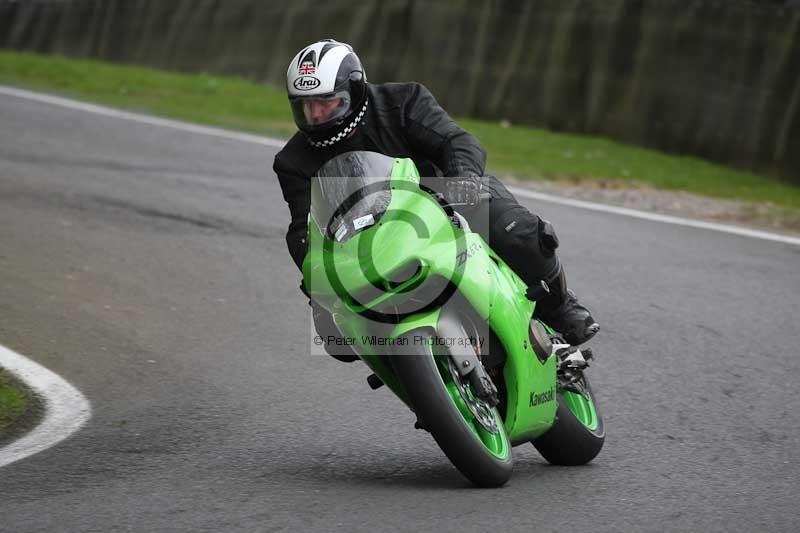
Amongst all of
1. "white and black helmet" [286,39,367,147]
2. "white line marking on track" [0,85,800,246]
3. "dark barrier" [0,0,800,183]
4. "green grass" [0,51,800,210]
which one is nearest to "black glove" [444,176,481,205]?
"white and black helmet" [286,39,367,147]

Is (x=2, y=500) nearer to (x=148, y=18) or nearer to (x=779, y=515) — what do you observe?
(x=779, y=515)

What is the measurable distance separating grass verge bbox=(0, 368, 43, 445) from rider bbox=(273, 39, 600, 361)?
5.04ft

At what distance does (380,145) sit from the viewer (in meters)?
5.22

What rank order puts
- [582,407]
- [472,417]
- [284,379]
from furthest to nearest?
[284,379]
[582,407]
[472,417]

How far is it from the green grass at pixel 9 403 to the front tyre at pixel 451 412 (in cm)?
209

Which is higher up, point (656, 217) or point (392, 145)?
point (392, 145)

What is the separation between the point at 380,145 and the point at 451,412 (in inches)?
52.0

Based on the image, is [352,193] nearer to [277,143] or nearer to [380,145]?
[380,145]

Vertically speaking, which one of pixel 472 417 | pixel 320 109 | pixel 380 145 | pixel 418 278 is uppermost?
pixel 320 109

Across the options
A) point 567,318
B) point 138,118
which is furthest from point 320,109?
point 138,118

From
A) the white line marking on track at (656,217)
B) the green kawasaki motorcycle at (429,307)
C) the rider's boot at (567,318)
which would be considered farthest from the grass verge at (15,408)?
the white line marking on track at (656,217)

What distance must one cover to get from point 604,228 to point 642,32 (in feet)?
12.9

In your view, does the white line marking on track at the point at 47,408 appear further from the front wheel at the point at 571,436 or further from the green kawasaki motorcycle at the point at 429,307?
the front wheel at the point at 571,436

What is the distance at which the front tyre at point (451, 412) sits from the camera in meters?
4.41
